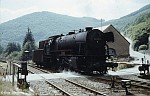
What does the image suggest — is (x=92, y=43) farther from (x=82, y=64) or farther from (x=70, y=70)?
(x=70, y=70)

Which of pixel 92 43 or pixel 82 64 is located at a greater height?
pixel 92 43

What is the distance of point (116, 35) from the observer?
5528 centimetres

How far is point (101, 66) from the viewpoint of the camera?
18.9 m

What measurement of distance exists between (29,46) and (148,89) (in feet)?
188

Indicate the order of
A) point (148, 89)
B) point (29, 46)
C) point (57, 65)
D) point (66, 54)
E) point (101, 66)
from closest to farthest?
point (148, 89), point (101, 66), point (66, 54), point (57, 65), point (29, 46)

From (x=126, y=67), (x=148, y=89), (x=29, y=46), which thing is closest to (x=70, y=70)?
(x=126, y=67)

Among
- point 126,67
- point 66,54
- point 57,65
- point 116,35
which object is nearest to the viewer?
point 66,54

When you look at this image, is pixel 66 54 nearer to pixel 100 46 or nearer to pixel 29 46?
pixel 100 46

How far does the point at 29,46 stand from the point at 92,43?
49.5m

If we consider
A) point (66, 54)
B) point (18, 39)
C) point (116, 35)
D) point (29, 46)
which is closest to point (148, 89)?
point (66, 54)

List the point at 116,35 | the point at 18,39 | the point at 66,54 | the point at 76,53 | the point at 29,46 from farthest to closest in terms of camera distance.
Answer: the point at 18,39
the point at 29,46
the point at 116,35
the point at 66,54
the point at 76,53

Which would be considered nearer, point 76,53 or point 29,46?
point 76,53

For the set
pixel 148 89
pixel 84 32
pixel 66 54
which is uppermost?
pixel 84 32

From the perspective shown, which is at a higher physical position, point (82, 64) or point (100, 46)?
point (100, 46)
